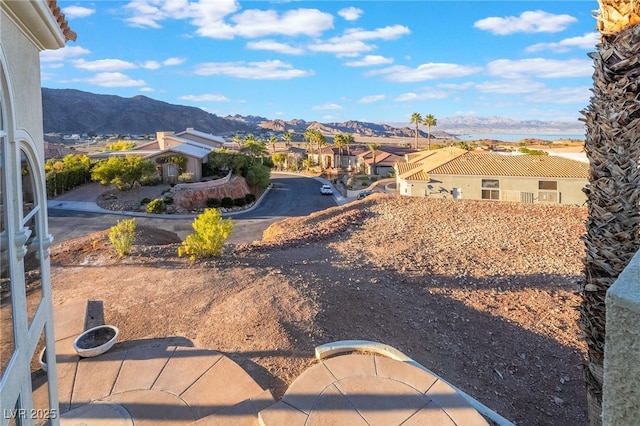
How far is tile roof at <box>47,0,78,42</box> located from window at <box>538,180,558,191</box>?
3493 cm

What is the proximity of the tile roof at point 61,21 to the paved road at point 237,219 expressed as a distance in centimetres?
1436

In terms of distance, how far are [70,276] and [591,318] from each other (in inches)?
508

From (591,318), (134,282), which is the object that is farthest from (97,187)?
(591,318)

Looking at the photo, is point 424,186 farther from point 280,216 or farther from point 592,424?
point 592,424

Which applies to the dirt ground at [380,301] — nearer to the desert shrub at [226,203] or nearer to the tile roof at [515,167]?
the tile roof at [515,167]

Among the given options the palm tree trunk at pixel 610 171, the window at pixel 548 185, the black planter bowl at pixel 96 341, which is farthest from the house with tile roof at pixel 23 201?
the window at pixel 548 185

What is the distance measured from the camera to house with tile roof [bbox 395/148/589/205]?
1305 inches

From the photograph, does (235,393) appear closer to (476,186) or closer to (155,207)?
(155,207)

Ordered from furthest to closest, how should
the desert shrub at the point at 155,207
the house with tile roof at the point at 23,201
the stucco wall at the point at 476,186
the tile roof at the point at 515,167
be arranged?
1. the tile roof at the point at 515,167
2. the desert shrub at the point at 155,207
3. the stucco wall at the point at 476,186
4. the house with tile roof at the point at 23,201

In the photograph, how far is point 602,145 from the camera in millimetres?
5328

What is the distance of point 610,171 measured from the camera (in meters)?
5.28

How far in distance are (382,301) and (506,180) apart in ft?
91.1

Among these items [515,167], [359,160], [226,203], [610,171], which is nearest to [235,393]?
[610,171]

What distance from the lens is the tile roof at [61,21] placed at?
4.33 metres
